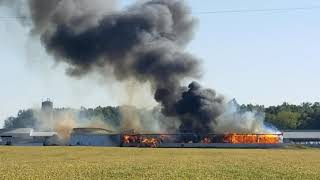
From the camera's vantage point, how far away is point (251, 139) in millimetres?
144625

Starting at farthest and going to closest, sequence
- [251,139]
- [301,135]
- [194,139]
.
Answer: [301,135]
[251,139]
[194,139]

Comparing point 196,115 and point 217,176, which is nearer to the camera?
point 217,176

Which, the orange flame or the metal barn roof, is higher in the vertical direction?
the metal barn roof

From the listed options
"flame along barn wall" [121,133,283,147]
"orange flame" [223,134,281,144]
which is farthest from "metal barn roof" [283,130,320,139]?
"orange flame" [223,134,281,144]

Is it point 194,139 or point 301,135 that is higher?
point 301,135

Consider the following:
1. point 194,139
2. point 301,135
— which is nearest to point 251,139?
point 194,139

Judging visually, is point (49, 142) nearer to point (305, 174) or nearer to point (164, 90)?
point (164, 90)

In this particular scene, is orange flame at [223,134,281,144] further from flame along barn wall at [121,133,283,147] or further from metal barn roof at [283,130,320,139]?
metal barn roof at [283,130,320,139]

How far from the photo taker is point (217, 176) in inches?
1700

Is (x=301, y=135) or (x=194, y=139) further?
(x=301, y=135)

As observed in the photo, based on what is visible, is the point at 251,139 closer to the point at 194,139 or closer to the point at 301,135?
the point at 194,139

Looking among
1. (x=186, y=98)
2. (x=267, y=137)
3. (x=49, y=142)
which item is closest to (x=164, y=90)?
(x=186, y=98)

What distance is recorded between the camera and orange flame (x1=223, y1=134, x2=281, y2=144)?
142m

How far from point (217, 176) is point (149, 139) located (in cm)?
10431
